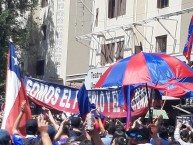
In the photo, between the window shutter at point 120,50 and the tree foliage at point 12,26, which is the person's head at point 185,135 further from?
the tree foliage at point 12,26

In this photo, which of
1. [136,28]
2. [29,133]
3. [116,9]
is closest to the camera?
[29,133]

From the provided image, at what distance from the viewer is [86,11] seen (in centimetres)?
3372

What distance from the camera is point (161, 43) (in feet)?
80.1

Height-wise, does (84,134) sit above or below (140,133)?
below

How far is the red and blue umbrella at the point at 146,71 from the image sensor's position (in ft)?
32.0

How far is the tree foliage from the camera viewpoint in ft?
104

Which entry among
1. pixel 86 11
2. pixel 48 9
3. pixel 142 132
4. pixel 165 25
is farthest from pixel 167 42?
pixel 142 132

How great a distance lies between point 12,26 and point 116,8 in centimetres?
735

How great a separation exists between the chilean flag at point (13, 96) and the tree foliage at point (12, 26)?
20.4m

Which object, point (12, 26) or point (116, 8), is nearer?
point (116, 8)

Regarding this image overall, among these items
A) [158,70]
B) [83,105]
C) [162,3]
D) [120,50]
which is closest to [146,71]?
[158,70]

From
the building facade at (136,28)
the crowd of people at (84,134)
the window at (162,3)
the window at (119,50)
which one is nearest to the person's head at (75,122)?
the crowd of people at (84,134)

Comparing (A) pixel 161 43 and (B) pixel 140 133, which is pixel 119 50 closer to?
(A) pixel 161 43

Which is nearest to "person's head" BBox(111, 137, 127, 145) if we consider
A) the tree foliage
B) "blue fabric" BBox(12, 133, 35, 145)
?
"blue fabric" BBox(12, 133, 35, 145)
